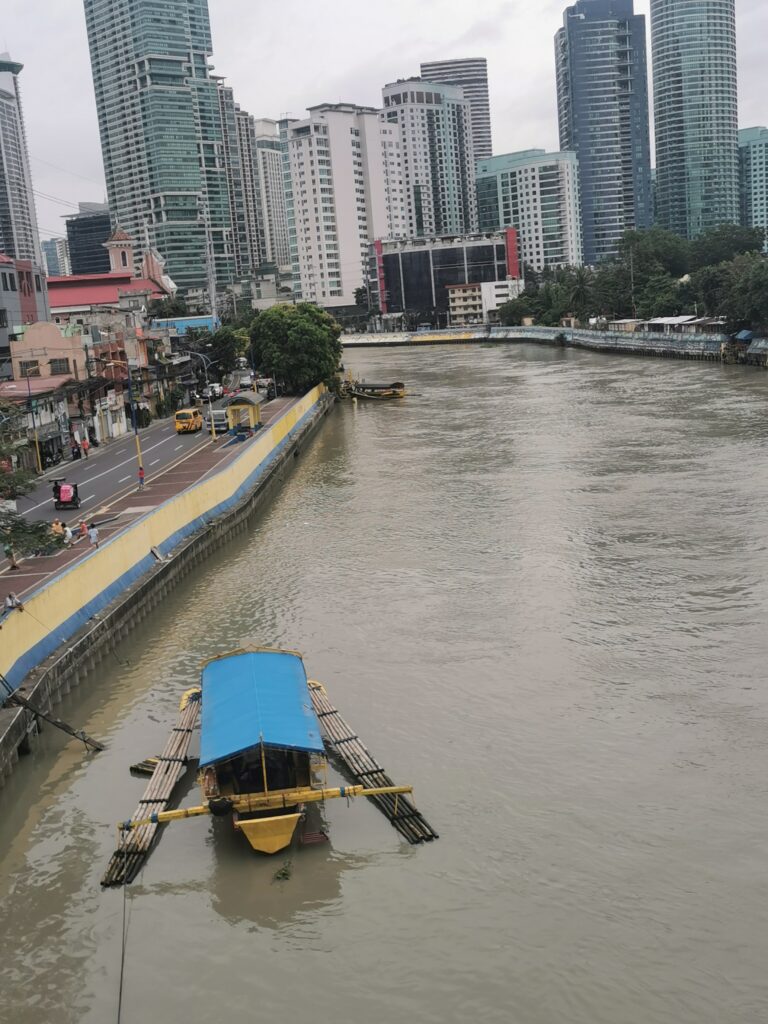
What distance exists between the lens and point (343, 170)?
515 ft

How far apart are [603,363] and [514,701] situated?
6750 centimetres

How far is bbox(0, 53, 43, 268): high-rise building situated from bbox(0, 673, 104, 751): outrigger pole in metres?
162

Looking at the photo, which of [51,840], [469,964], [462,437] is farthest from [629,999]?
[462,437]

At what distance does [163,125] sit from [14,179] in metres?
27.4

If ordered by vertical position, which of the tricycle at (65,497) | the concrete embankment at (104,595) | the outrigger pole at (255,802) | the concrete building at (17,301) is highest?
the concrete building at (17,301)

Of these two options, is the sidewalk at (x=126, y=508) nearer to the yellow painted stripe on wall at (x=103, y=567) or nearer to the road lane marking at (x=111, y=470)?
the yellow painted stripe on wall at (x=103, y=567)

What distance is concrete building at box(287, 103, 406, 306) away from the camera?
154 metres

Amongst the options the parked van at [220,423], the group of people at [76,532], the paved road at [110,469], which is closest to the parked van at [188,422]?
the paved road at [110,469]

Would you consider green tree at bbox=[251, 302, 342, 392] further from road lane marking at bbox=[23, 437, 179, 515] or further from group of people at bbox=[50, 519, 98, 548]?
group of people at bbox=[50, 519, 98, 548]

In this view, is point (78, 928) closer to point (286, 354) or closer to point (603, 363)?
point (286, 354)

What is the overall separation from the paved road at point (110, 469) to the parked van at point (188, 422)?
1.26 ft

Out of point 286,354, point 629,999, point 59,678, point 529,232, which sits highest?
point 529,232

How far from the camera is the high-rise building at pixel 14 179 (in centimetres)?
16700

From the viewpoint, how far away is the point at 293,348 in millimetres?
63188
